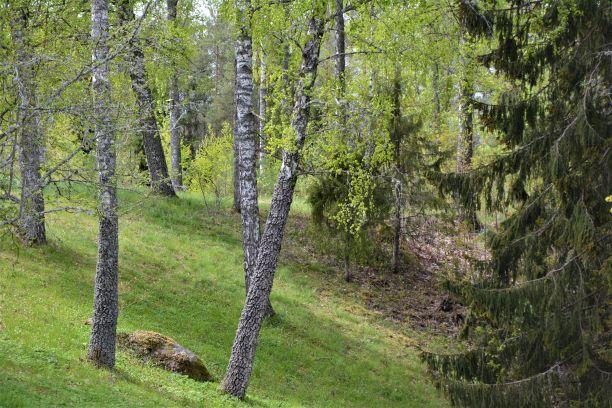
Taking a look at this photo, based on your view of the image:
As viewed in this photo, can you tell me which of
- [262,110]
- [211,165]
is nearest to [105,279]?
[211,165]

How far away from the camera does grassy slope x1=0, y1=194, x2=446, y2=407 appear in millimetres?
8602

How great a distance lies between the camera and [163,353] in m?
10.5

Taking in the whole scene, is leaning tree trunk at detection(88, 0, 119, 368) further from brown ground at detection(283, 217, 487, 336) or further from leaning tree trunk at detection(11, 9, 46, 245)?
brown ground at detection(283, 217, 487, 336)

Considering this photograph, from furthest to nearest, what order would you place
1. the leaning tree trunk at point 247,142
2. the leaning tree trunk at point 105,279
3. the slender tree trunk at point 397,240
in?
the slender tree trunk at point 397,240
the leaning tree trunk at point 247,142
the leaning tree trunk at point 105,279

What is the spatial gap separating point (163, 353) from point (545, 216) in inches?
269

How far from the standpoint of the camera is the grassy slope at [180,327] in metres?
8.60

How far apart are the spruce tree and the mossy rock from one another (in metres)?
4.11

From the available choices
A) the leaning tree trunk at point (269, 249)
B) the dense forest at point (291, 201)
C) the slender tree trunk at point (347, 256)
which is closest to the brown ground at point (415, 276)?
the slender tree trunk at point (347, 256)

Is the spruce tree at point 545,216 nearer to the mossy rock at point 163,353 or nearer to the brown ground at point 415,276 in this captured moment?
the mossy rock at point 163,353

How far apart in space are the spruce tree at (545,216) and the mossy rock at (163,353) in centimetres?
411

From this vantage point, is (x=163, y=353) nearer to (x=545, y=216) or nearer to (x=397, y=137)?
(x=545, y=216)

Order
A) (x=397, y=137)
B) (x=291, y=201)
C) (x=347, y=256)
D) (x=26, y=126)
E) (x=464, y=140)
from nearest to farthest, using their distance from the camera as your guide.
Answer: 1. (x=26, y=126)
2. (x=291, y=201)
3. (x=464, y=140)
4. (x=347, y=256)
5. (x=397, y=137)

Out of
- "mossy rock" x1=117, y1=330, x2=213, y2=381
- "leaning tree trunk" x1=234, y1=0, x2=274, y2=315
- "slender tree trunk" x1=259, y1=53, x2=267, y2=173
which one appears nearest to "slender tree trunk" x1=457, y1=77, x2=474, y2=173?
"slender tree trunk" x1=259, y1=53, x2=267, y2=173

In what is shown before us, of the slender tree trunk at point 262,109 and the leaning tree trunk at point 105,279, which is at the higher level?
the slender tree trunk at point 262,109
